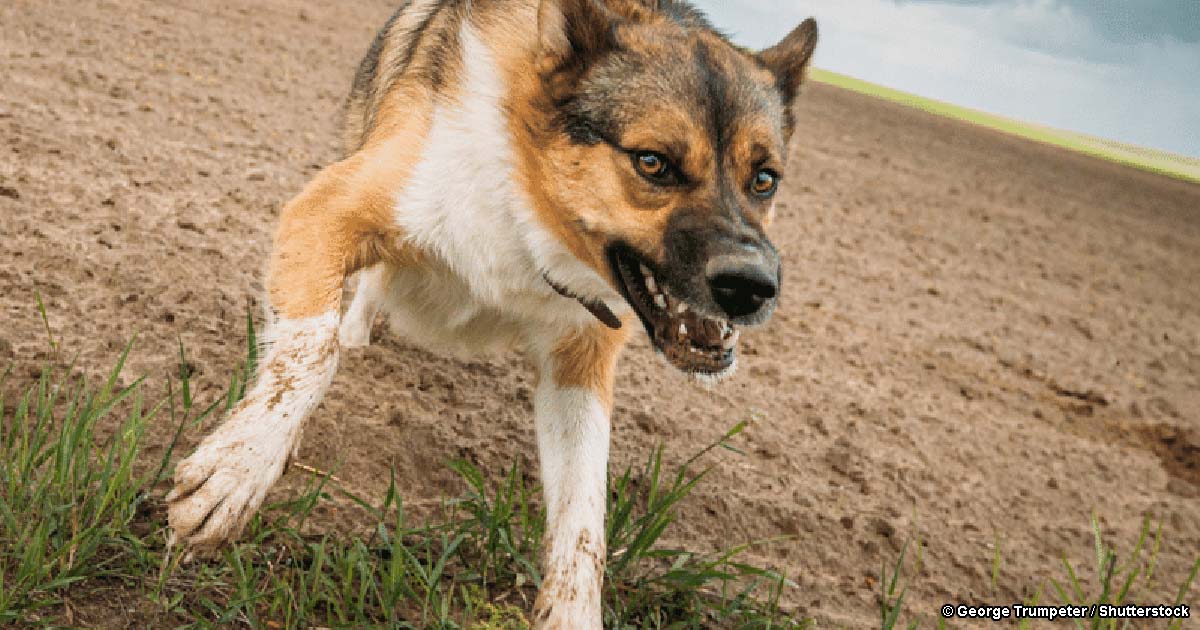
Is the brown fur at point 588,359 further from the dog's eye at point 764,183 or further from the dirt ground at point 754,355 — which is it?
the dog's eye at point 764,183

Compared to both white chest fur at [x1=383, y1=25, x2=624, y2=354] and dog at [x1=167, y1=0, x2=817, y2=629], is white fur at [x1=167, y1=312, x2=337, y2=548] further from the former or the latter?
white chest fur at [x1=383, y1=25, x2=624, y2=354]

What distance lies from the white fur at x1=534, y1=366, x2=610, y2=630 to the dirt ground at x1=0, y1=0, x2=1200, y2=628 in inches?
15.4

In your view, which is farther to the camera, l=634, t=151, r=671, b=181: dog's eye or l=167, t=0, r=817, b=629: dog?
l=634, t=151, r=671, b=181: dog's eye

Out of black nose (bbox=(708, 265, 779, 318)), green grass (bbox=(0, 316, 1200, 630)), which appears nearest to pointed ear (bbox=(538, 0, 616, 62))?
black nose (bbox=(708, 265, 779, 318))

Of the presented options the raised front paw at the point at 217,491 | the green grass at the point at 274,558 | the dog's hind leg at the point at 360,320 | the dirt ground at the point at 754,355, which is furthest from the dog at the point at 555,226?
the dog's hind leg at the point at 360,320

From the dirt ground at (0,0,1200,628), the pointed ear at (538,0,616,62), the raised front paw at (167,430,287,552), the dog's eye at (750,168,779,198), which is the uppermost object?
the pointed ear at (538,0,616,62)

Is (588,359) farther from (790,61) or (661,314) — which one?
(790,61)

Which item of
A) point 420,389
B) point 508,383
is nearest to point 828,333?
point 508,383

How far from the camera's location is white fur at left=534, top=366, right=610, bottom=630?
101 inches

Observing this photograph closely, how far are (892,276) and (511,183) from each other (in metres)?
5.20

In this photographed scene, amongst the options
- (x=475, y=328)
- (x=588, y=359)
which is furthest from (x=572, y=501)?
(x=475, y=328)

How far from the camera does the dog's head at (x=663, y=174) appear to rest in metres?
2.49

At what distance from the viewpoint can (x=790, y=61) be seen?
3277mm

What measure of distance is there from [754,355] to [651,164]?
8.78 feet
